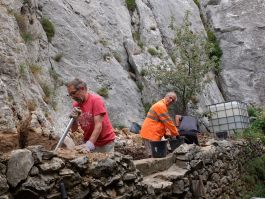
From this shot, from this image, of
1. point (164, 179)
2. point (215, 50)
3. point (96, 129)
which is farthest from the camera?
point (215, 50)

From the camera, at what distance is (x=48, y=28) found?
47.3 feet

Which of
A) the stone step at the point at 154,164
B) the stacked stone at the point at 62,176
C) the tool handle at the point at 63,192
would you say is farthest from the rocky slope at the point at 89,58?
the tool handle at the point at 63,192

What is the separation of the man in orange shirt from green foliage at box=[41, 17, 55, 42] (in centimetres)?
757

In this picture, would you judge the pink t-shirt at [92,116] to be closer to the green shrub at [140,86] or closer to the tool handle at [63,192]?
the tool handle at [63,192]

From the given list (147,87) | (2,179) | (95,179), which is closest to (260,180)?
(147,87)

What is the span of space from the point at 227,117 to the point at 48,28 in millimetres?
8372

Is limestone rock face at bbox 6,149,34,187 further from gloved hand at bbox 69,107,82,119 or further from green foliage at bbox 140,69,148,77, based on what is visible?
green foliage at bbox 140,69,148,77

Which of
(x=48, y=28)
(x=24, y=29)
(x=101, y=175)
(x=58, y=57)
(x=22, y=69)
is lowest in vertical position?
(x=101, y=175)

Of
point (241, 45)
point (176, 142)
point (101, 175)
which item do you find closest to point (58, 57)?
point (176, 142)

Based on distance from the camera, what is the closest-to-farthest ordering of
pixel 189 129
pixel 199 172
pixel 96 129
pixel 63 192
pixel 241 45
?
pixel 63 192 → pixel 96 129 → pixel 199 172 → pixel 189 129 → pixel 241 45

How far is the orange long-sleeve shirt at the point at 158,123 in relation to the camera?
26.0 feet

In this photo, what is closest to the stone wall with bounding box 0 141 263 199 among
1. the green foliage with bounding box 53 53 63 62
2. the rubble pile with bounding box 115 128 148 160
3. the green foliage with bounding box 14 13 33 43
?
the rubble pile with bounding box 115 128 148 160

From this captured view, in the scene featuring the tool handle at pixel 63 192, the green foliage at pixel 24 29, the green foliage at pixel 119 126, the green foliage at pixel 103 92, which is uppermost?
the green foliage at pixel 24 29

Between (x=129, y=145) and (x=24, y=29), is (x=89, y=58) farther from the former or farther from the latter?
(x=129, y=145)
